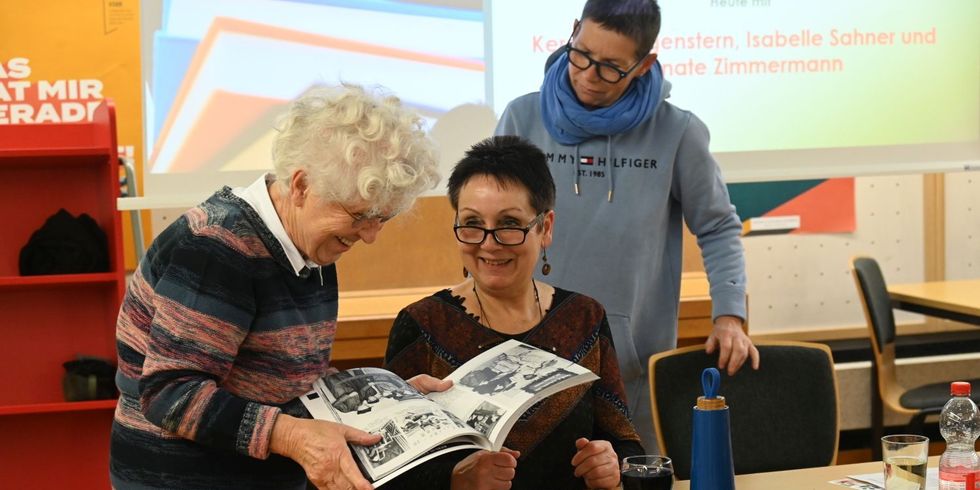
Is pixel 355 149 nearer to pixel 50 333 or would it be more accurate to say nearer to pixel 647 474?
pixel 647 474

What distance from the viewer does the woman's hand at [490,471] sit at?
1778 mm

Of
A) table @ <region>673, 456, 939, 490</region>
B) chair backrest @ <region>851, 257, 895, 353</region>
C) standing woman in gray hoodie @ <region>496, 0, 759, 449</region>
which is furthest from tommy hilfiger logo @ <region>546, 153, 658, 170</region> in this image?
chair backrest @ <region>851, 257, 895, 353</region>

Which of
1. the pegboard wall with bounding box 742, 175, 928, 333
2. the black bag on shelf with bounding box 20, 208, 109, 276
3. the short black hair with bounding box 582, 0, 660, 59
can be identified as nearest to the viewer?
the short black hair with bounding box 582, 0, 660, 59

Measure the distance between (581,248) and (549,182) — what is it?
1.22 feet

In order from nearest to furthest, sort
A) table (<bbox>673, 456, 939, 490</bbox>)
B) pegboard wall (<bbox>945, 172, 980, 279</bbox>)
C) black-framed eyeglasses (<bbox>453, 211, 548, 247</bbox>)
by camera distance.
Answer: table (<bbox>673, 456, 939, 490</bbox>), black-framed eyeglasses (<bbox>453, 211, 548, 247</bbox>), pegboard wall (<bbox>945, 172, 980, 279</bbox>)

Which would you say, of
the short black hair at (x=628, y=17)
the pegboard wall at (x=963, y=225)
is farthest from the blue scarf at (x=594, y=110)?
the pegboard wall at (x=963, y=225)

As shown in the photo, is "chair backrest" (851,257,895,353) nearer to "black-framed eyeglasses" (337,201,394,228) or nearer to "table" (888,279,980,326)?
"table" (888,279,980,326)

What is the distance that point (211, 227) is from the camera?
148 centimetres

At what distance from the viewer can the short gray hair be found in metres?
1.48

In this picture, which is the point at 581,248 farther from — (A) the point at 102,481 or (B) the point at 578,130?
(A) the point at 102,481

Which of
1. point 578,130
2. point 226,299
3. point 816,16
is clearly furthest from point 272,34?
point 226,299

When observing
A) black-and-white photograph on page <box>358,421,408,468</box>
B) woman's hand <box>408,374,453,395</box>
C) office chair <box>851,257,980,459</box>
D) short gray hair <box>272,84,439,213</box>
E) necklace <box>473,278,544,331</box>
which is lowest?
office chair <box>851,257,980,459</box>

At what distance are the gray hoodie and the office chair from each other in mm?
2021

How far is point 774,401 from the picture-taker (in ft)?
8.21
